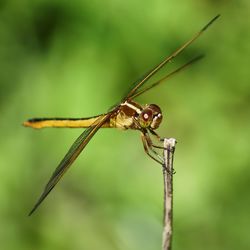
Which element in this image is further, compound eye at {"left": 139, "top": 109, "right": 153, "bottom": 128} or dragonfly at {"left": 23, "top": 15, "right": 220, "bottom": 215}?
compound eye at {"left": 139, "top": 109, "right": 153, "bottom": 128}

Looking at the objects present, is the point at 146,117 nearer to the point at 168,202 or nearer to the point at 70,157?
the point at 70,157

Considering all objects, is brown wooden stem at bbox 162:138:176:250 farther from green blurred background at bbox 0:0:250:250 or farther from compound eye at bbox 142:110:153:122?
green blurred background at bbox 0:0:250:250

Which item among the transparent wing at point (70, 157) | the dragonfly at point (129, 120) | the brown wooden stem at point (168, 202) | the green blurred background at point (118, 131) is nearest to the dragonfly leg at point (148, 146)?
the dragonfly at point (129, 120)

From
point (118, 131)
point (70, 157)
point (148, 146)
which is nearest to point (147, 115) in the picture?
point (148, 146)

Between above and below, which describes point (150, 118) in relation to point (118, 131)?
above

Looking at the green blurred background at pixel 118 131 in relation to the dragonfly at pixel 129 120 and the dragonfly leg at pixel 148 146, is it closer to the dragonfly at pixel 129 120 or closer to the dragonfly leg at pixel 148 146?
the dragonfly at pixel 129 120

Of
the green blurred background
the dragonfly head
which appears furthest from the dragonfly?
the green blurred background

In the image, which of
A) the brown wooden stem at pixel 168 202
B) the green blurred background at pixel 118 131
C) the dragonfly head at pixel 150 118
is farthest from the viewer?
the green blurred background at pixel 118 131

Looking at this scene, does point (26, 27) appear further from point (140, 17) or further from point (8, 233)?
point (8, 233)

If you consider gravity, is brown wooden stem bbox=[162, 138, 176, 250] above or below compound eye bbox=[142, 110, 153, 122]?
below
